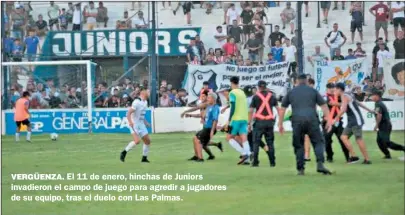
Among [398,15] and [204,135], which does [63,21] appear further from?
[204,135]

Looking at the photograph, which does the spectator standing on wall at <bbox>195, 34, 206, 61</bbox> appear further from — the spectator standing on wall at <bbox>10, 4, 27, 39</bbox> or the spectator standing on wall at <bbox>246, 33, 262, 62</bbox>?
the spectator standing on wall at <bbox>10, 4, 27, 39</bbox>

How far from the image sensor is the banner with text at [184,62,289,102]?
3631 centimetres

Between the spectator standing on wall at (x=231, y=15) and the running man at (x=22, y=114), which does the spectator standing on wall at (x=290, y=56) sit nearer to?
the spectator standing on wall at (x=231, y=15)

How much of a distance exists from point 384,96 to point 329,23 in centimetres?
364

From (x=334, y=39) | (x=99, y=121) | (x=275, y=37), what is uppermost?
(x=275, y=37)

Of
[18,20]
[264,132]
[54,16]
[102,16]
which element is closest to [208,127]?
[264,132]

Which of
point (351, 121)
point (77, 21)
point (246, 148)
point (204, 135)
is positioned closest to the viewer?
point (351, 121)

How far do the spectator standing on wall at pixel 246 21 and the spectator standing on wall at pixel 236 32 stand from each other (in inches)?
4.2

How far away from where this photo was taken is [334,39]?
119 feet

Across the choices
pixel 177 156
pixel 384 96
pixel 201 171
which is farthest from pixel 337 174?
pixel 384 96

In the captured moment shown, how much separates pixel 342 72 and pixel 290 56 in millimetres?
1918

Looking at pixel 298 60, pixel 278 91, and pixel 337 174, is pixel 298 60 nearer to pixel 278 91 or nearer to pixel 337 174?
pixel 278 91

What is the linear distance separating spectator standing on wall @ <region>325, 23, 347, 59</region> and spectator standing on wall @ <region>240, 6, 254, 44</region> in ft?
9.13

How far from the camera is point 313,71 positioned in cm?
3547
